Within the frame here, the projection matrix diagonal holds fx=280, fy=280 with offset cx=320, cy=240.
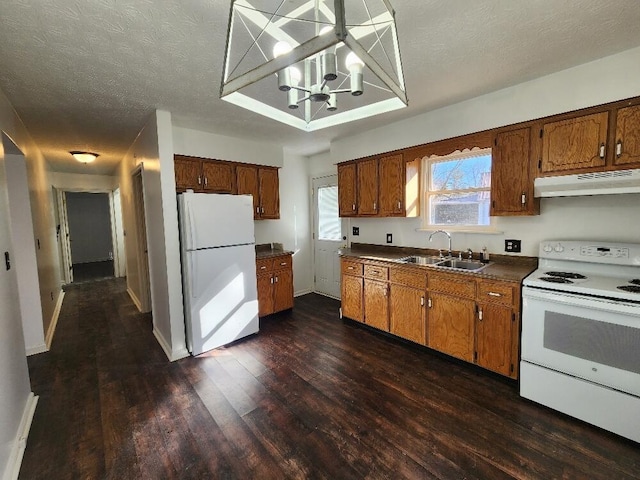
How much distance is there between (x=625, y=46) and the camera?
1.87 metres

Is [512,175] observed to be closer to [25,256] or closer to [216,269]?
[216,269]

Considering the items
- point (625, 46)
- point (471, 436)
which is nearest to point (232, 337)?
point (471, 436)

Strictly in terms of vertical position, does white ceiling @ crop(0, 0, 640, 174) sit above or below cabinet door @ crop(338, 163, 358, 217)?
above

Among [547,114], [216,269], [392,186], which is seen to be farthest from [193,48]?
[547,114]

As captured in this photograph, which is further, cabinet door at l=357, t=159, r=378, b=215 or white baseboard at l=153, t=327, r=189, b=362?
cabinet door at l=357, t=159, r=378, b=215

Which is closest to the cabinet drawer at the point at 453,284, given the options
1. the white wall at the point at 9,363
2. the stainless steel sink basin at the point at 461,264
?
the stainless steel sink basin at the point at 461,264

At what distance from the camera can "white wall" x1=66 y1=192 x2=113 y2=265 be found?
8133 millimetres

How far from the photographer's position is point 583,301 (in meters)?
1.79

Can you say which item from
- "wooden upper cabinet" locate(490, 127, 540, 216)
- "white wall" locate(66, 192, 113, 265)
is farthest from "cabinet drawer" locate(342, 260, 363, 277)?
"white wall" locate(66, 192, 113, 265)

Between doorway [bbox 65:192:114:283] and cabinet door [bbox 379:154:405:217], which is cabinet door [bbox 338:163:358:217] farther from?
doorway [bbox 65:192:114:283]

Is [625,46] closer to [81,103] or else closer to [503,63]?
[503,63]

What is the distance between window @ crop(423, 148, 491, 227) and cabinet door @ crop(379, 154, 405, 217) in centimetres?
33

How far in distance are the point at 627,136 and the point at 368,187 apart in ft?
7.19

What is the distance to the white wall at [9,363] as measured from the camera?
5.08ft
